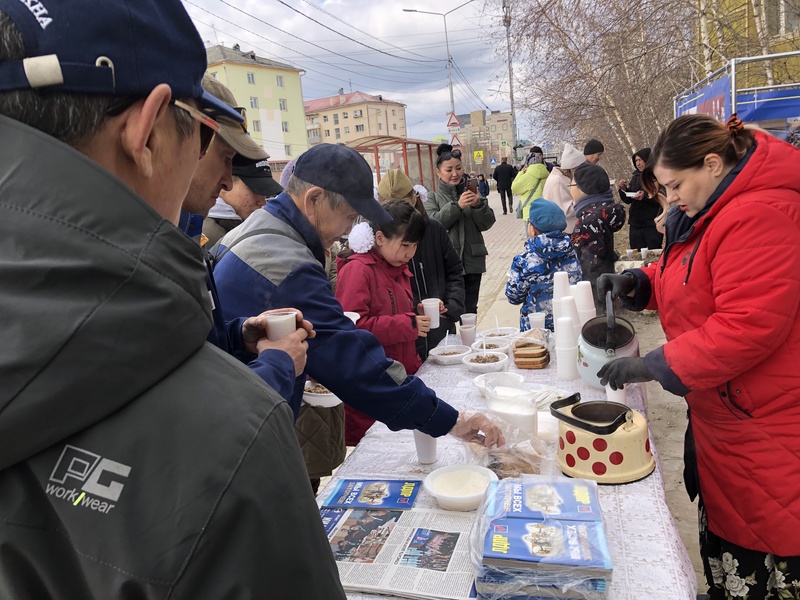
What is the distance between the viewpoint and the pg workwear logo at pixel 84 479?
56 cm

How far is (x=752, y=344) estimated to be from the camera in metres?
1.80

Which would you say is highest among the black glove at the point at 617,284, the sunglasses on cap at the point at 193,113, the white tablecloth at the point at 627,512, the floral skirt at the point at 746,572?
the sunglasses on cap at the point at 193,113

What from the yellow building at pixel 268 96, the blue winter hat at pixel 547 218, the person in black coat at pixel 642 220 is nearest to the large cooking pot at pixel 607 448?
the blue winter hat at pixel 547 218

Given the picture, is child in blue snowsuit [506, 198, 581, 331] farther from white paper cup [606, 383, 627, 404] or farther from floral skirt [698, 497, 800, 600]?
floral skirt [698, 497, 800, 600]

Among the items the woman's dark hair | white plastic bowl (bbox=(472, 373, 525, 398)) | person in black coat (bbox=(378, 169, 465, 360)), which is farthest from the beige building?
white plastic bowl (bbox=(472, 373, 525, 398))

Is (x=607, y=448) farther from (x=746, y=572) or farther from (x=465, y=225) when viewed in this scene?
(x=465, y=225)

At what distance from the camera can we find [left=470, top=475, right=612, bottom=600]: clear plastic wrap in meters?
1.26

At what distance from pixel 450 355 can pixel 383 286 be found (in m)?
0.59

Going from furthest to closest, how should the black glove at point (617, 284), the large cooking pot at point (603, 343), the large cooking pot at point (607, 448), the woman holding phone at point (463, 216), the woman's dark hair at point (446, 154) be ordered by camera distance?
the woman's dark hair at point (446, 154), the woman holding phone at point (463, 216), the black glove at point (617, 284), the large cooking pot at point (603, 343), the large cooking pot at point (607, 448)

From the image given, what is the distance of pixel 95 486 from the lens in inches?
22.3

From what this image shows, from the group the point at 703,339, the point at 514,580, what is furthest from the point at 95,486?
the point at 703,339

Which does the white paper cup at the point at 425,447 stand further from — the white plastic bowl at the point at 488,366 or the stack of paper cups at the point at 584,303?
the stack of paper cups at the point at 584,303

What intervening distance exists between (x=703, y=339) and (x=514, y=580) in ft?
3.66

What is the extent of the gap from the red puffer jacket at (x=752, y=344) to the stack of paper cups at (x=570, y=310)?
2.67ft
